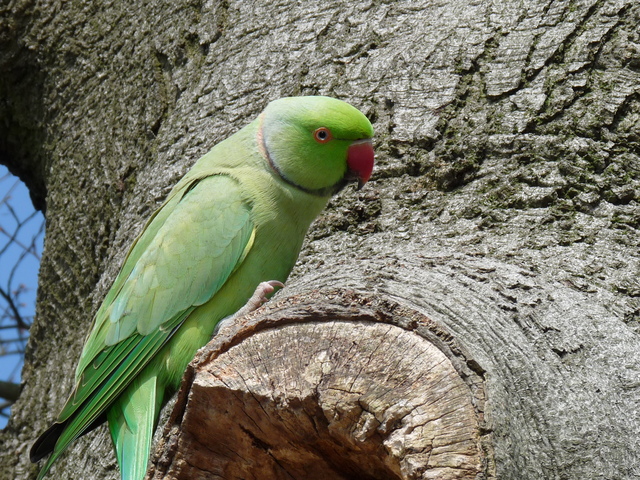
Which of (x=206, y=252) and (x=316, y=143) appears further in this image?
(x=316, y=143)

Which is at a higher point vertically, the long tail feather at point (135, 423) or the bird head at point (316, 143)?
the bird head at point (316, 143)

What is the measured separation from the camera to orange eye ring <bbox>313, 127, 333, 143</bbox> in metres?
2.76

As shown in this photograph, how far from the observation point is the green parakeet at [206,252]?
2.45 meters

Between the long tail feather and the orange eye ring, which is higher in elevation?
the orange eye ring

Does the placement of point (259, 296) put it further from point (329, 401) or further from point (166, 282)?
point (329, 401)

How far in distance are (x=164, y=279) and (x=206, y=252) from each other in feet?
0.60

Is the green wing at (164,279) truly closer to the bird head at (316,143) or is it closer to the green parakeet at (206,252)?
the green parakeet at (206,252)

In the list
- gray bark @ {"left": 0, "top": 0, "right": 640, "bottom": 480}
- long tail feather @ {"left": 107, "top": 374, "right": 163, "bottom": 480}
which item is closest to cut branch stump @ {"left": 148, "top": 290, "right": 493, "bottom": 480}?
gray bark @ {"left": 0, "top": 0, "right": 640, "bottom": 480}

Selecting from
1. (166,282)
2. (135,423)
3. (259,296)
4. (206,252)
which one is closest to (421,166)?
(259,296)

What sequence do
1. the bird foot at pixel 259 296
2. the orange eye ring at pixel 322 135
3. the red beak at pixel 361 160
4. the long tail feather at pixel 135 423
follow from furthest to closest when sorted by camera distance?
the orange eye ring at pixel 322 135 → the red beak at pixel 361 160 → the bird foot at pixel 259 296 → the long tail feather at pixel 135 423

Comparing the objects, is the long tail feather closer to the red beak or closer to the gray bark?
the gray bark

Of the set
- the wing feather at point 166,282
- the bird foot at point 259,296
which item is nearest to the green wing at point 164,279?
the wing feather at point 166,282

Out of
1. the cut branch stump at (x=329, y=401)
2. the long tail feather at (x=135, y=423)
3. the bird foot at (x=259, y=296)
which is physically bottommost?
the long tail feather at (x=135, y=423)

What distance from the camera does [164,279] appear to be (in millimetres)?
2629
